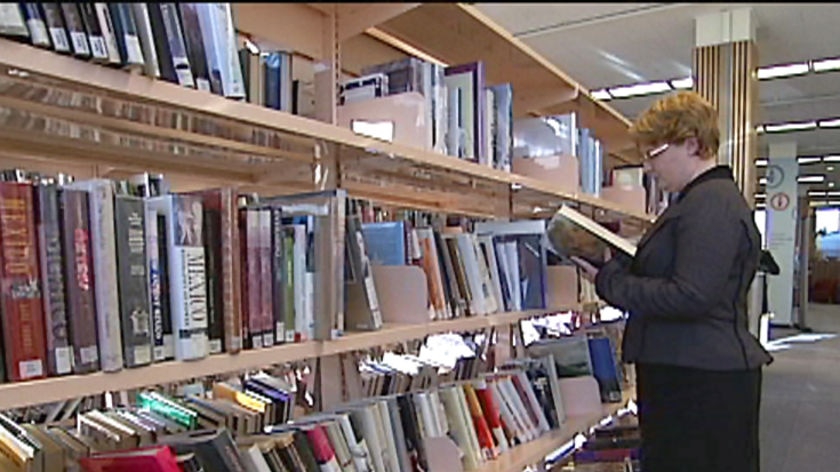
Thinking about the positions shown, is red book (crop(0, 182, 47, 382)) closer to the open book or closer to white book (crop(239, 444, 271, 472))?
white book (crop(239, 444, 271, 472))

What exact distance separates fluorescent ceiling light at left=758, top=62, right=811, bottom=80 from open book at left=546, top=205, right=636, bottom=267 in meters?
3.49

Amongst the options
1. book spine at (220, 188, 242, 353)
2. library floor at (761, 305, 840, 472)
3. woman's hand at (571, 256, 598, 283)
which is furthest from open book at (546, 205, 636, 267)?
library floor at (761, 305, 840, 472)

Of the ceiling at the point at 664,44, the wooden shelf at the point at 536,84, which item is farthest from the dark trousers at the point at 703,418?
the wooden shelf at the point at 536,84

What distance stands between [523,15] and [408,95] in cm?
114

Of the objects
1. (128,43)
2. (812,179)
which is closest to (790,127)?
(812,179)

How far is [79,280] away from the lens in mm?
888

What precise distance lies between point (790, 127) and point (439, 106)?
772 centimetres

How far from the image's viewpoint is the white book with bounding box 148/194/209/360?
0.99 metres

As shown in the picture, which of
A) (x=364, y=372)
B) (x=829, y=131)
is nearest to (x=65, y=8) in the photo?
(x=364, y=372)

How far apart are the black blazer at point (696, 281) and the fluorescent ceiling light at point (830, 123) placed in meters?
6.73

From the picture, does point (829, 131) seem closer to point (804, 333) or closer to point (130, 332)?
point (804, 333)

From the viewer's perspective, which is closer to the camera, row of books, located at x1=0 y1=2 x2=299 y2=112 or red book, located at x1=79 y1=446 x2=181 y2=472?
row of books, located at x1=0 y1=2 x2=299 y2=112

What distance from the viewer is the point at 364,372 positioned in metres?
1.70

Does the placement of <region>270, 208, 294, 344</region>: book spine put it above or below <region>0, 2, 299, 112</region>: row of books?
below
